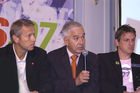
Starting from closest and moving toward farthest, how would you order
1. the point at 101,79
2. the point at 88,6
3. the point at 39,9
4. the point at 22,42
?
the point at 22,42 < the point at 101,79 < the point at 39,9 < the point at 88,6

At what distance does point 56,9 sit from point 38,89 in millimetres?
1590

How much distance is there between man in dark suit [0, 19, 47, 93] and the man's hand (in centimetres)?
49

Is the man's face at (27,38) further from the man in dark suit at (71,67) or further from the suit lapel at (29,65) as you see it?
the man in dark suit at (71,67)

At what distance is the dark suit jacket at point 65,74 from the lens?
2.94 metres

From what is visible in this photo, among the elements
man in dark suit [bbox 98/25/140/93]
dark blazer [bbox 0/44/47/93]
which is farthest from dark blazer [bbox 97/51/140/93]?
dark blazer [bbox 0/44/47/93]

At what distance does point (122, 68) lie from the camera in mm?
3262

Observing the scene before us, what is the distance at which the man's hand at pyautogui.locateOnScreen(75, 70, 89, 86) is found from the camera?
9.07 feet

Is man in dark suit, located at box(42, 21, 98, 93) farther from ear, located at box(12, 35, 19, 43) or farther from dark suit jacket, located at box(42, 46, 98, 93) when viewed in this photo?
ear, located at box(12, 35, 19, 43)

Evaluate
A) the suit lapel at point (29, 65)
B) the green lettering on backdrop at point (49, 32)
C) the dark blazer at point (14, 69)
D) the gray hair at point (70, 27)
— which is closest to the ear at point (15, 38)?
the dark blazer at point (14, 69)

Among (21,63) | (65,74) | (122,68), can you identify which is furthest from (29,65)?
(122,68)

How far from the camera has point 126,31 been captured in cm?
328

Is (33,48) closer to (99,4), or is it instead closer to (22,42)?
(22,42)

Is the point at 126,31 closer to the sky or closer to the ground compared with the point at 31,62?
closer to the sky

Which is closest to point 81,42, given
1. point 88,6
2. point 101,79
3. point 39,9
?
point 101,79
